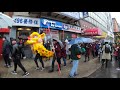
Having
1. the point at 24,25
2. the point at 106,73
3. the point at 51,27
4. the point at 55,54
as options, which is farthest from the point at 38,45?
the point at 106,73

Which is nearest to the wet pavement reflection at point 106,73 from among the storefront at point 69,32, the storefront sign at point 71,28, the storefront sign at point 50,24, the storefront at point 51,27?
the storefront at point 69,32

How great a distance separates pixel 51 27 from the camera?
10.2m

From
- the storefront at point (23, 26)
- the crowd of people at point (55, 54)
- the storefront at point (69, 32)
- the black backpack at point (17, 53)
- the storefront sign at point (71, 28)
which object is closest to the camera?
the black backpack at point (17, 53)

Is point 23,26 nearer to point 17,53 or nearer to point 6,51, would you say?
point 6,51

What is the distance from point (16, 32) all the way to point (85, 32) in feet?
12.7

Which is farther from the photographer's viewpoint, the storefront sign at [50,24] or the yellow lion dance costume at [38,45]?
the storefront sign at [50,24]

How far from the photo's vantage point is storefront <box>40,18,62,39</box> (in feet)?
31.9

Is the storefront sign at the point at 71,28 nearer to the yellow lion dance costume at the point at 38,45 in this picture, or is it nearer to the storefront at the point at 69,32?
the storefront at the point at 69,32

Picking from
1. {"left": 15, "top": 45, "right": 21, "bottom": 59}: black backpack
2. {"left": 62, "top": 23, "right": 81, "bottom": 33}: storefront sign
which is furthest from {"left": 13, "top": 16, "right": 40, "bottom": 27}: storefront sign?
{"left": 15, "top": 45, "right": 21, "bottom": 59}: black backpack

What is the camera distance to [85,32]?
1007 centimetres

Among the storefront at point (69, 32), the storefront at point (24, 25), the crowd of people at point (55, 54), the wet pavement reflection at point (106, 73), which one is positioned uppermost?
the storefront at point (24, 25)

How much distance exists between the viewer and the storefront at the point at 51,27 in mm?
9727
